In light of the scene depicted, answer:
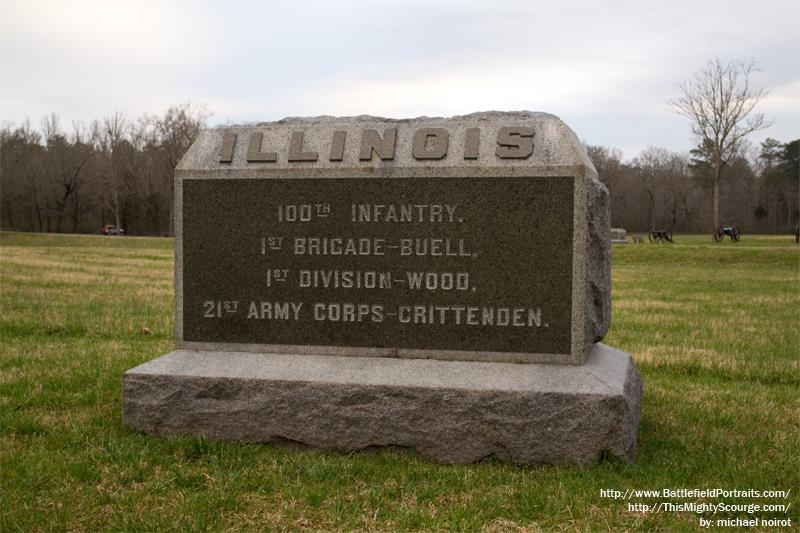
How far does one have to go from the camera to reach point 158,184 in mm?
68125

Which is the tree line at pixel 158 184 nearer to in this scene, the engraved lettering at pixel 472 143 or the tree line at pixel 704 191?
the tree line at pixel 704 191

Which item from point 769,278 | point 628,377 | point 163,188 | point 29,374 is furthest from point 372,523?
point 163,188

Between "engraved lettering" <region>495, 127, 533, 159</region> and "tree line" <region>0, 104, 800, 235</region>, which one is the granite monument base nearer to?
"engraved lettering" <region>495, 127, 533, 159</region>

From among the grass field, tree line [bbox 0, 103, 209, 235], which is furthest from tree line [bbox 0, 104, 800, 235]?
the grass field

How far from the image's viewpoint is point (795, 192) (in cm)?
6862

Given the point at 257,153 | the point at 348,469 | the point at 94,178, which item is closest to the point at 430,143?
the point at 257,153

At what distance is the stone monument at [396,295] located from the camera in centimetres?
472

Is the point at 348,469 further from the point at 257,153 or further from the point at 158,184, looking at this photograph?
the point at 158,184

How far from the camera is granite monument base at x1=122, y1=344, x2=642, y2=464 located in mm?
4570

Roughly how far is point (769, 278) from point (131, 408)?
19266 mm

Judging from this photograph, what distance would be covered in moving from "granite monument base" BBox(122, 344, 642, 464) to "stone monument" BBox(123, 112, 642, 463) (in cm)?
1

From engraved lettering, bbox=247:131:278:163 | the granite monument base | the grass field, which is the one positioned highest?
engraved lettering, bbox=247:131:278:163

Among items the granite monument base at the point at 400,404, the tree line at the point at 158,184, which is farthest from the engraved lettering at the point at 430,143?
the tree line at the point at 158,184

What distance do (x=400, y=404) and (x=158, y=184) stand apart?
6749 centimetres
